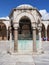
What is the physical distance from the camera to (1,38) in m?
36.5

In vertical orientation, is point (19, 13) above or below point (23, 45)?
above

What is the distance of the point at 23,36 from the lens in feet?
38.9

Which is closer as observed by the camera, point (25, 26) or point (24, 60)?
point (24, 60)

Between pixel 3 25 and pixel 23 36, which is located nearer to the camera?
pixel 23 36

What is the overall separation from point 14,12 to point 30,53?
106 inches

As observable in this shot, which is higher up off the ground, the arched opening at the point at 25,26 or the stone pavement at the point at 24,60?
the arched opening at the point at 25,26

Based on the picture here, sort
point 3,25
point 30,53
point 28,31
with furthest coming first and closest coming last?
point 3,25, point 28,31, point 30,53

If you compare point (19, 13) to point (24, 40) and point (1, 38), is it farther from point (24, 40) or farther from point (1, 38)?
point (1, 38)

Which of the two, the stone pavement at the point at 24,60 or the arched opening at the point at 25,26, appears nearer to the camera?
the stone pavement at the point at 24,60

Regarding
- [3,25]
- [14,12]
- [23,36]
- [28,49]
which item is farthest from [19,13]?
[3,25]

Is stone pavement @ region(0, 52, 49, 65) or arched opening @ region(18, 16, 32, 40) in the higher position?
arched opening @ region(18, 16, 32, 40)

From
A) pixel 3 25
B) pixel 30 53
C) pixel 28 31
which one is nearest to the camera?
pixel 30 53

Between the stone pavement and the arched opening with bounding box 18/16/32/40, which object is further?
the arched opening with bounding box 18/16/32/40

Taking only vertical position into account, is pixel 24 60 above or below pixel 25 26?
below
